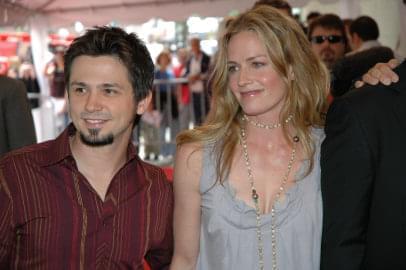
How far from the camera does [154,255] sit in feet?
7.89

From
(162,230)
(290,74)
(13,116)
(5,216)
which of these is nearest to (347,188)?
(290,74)

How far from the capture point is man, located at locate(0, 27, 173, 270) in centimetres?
209

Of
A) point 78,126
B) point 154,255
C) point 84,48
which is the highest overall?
point 84,48

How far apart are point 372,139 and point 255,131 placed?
25.3 inches

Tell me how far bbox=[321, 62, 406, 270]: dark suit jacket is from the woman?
25 cm

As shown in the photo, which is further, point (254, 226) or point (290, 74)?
point (290, 74)

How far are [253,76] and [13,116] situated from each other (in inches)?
72.5

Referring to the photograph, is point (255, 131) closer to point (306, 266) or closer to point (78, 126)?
point (306, 266)

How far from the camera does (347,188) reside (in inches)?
77.1

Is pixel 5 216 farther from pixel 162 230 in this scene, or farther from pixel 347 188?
pixel 347 188

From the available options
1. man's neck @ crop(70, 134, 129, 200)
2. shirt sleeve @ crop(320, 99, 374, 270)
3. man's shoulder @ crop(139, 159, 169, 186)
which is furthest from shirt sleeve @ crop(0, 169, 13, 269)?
shirt sleeve @ crop(320, 99, 374, 270)

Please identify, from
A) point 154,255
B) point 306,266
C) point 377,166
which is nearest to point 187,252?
point 154,255

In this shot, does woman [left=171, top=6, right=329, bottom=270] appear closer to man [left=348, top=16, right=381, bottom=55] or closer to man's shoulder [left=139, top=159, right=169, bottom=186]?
man's shoulder [left=139, top=159, right=169, bottom=186]

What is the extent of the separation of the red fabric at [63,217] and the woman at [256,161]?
23cm
